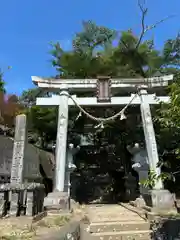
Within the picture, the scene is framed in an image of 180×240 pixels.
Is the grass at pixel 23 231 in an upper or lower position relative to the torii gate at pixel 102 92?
lower

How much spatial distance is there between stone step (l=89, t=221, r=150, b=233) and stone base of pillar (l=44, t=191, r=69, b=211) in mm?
1795

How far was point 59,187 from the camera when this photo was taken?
8914 mm

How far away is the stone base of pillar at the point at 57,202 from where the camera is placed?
816 centimetres

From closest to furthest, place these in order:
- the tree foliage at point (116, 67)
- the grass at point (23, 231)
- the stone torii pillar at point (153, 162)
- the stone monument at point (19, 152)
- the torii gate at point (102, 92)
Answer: the grass at point (23, 231) → the stone monument at point (19, 152) → the stone torii pillar at point (153, 162) → the torii gate at point (102, 92) → the tree foliage at point (116, 67)

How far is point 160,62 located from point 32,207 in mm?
11941

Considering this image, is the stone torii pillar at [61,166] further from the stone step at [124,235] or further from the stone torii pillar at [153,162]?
the stone torii pillar at [153,162]

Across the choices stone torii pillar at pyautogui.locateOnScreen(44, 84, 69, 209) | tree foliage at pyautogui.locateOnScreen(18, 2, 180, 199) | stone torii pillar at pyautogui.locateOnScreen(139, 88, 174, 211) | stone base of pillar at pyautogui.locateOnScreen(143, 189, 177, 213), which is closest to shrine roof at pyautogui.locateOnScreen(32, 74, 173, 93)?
stone torii pillar at pyautogui.locateOnScreen(44, 84, 69, 209)

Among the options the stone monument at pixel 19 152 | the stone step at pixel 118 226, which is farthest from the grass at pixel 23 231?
the stone monument at pixel 19 152

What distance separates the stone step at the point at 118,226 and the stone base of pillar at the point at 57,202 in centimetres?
180

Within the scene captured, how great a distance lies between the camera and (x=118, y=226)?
6.70m

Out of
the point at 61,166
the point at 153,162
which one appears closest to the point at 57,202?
the point at 61,166

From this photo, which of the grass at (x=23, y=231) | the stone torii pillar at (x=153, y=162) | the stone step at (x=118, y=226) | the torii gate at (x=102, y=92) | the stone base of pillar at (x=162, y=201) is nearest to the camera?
the grass at (x=23, y=231)

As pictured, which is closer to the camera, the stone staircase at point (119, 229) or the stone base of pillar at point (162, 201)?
the stone staircase at point (119, 229)

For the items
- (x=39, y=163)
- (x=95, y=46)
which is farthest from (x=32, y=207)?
(x=95, y=46)
